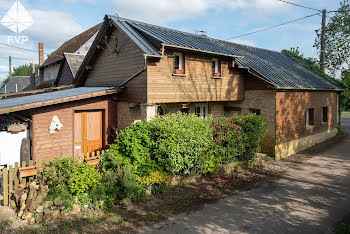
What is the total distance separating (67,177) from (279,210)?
20.2 feet

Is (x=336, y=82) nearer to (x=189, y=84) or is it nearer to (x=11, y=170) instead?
(x=189, y=84)

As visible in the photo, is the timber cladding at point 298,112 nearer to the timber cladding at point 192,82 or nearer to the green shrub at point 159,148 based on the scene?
the timber cladding at point 192,82

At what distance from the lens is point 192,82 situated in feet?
41.5

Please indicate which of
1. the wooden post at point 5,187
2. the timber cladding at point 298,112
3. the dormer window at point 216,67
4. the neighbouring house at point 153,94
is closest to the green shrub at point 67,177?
the wooden post at point 5,187

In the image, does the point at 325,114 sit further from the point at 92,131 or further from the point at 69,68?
the point at 69,68

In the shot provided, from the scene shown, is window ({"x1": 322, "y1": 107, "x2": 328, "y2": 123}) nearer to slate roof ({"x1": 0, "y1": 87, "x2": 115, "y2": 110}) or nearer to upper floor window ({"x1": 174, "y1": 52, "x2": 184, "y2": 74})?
upper floor window ({"x1": 174, "y1": 52, "x2": 184, "y2": 74})

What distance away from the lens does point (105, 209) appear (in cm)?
683

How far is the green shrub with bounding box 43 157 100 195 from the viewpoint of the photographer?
21.5ft

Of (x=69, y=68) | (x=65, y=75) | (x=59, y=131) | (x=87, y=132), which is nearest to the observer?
(x=59, y=131)

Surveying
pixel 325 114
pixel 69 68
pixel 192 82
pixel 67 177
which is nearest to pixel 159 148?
pixel 67 177

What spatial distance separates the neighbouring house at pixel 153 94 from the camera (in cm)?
1034

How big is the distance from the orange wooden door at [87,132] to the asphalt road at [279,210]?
6538 millimetres

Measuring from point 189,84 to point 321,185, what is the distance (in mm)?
7243

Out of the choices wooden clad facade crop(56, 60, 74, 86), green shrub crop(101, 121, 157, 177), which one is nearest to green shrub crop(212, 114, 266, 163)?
green shrub crop(101, 121, 157, 177)
